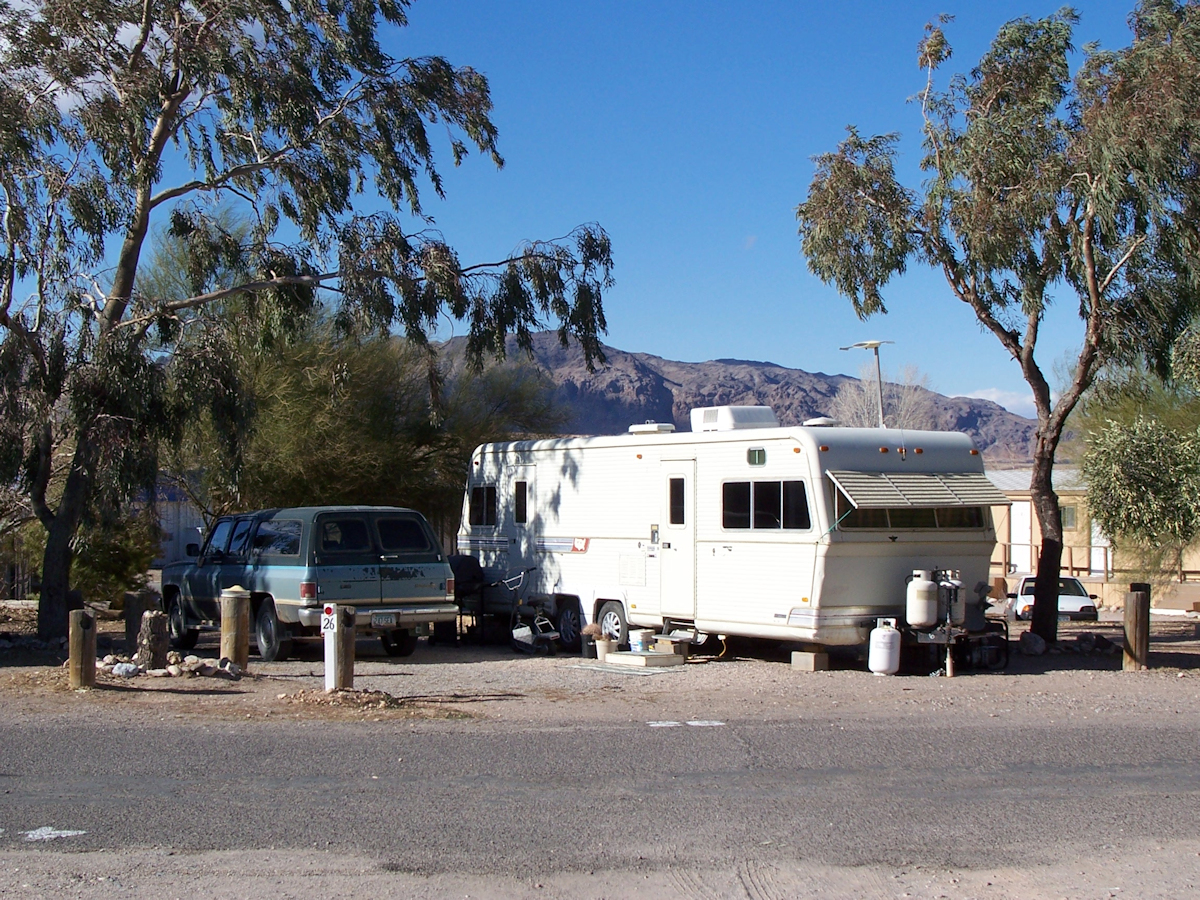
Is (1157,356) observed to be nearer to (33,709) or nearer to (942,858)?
(942,858)

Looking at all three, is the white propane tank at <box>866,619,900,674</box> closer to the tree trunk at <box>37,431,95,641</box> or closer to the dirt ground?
the dirt ground

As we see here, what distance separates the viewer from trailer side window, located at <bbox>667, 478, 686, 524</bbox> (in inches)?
600

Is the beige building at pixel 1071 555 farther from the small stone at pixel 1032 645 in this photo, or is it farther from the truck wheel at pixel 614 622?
the truck wheel at pixel 614 622

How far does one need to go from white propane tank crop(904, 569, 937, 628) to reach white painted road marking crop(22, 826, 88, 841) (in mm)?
9468

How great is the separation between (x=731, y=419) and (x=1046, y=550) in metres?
5.25

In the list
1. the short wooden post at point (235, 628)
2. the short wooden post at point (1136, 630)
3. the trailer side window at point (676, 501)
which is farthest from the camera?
the trailer side window at point (676, 501)

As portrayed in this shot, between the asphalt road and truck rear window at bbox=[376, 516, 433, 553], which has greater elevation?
truck rear window at bbox=[376, 516, 433, 553]

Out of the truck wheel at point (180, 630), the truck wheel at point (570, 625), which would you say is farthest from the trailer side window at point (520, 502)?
the truck wheel at point (180, 630)

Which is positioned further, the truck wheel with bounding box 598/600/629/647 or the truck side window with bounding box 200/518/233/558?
the truck side window with bounding box 200/518/233/558

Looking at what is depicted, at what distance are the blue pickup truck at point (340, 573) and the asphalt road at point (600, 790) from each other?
4.49 metres

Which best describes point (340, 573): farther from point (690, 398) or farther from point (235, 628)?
point (690, 398)

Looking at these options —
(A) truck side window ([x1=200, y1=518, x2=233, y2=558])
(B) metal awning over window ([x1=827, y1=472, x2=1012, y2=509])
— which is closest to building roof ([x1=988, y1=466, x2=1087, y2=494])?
(B) metal awning over window ([x1=827, y1=472, x2=1012, y2=509])

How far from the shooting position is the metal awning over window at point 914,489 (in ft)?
44.5

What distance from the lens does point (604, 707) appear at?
1146 cm
